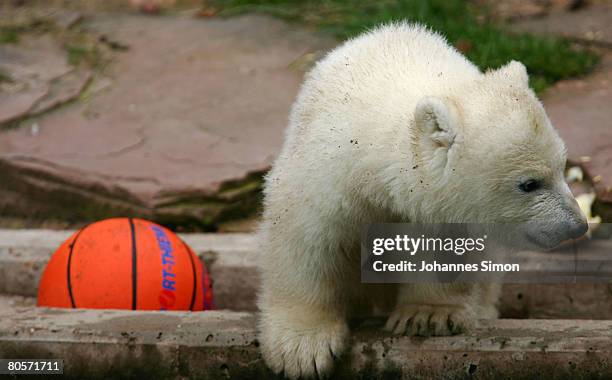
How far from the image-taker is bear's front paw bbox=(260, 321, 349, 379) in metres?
3.42

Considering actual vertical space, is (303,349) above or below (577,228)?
below

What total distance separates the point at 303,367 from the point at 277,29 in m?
4.64

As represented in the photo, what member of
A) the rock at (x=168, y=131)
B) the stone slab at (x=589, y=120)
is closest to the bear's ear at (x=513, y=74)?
the stone slab at (x=589, y=120)

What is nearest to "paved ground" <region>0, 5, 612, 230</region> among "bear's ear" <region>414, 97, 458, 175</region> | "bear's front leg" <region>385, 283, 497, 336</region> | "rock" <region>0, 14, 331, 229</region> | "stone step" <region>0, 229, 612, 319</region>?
"rock" <region>0, 14, 331, 229</region>

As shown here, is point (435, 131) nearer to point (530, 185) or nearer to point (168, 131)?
Result: point (530, 185)

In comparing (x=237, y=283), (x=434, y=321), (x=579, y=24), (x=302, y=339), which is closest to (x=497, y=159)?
(x=434, y=321)

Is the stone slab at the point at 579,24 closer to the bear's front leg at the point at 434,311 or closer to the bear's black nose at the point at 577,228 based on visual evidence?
the bear's front leg at the point at 434,311

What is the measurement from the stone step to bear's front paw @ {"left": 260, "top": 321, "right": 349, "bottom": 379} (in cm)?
83

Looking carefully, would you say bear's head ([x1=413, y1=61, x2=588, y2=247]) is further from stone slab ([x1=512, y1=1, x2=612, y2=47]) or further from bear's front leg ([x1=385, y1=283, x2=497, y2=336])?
stone slab ([x1=512, y1=1, x2=612, y2=47])

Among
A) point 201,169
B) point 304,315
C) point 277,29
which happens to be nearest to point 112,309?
point 304,315

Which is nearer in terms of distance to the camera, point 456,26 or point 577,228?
point 577,228

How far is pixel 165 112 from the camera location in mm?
6441

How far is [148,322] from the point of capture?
363 cm

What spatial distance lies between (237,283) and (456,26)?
305cm
